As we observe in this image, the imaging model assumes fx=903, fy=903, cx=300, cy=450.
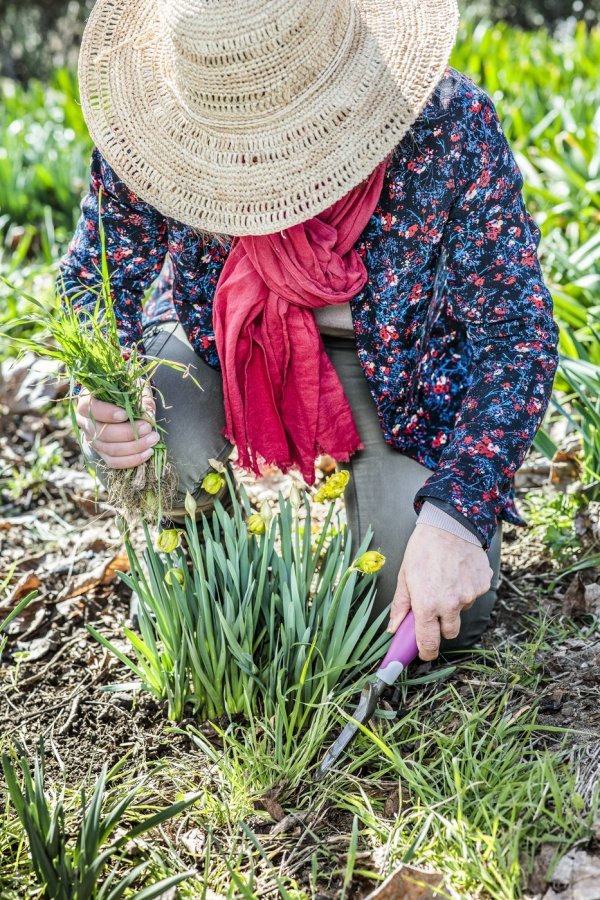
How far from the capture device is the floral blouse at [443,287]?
4.83 ft

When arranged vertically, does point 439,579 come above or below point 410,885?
above

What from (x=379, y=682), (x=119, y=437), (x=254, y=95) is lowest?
(x=379, y=682)

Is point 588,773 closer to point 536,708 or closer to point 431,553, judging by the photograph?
point 536,708

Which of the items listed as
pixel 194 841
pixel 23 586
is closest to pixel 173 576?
pixel 194 841

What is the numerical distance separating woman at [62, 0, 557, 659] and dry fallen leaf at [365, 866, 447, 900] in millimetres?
338

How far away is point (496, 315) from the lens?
5.06ft

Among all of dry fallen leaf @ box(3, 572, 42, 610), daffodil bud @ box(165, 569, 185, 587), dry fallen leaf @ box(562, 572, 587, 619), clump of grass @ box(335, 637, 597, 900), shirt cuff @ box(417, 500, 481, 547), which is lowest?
dry fallen leaf @ box(3, 572, 42, 610)

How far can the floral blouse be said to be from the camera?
1.47 metres

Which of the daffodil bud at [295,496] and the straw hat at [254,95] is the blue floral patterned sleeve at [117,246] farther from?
the daffodil bud at [295,496]

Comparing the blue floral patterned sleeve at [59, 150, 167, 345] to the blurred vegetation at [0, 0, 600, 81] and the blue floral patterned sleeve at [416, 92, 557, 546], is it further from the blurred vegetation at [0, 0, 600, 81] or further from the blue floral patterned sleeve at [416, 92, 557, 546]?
the blurred vegetation at [0, 0, 600, 81]

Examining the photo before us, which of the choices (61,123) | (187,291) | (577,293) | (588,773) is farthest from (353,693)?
(61,123)

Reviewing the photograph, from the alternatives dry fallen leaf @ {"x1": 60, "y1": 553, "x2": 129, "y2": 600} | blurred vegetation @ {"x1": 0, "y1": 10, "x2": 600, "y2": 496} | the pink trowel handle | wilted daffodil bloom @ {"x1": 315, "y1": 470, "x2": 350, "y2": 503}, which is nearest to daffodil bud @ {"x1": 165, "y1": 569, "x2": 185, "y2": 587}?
wilted daffodil bloom @ {"x1": 315, "y1": 470, "x2": 350, "y2": 503}

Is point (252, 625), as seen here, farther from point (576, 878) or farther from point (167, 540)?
point (576, 878)

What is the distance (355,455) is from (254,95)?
791mm
